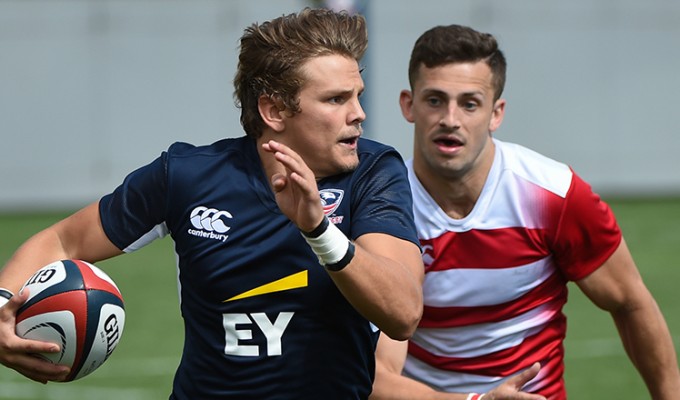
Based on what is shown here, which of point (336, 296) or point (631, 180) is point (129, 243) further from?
point (631, 180)

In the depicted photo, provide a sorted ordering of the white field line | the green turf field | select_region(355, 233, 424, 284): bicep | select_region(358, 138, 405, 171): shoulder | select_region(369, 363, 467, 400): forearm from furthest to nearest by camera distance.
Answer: the green turf field
the white field line
select_region(369, 363, 467, 400): forearm
select_region(358, 138, 405, 171): shoulder
select_region(355, 233, 424, 284): bicep

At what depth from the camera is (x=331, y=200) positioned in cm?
434

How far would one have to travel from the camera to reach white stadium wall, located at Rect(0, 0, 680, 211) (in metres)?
22.1

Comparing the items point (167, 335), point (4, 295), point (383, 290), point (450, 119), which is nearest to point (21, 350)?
point (4, 295)

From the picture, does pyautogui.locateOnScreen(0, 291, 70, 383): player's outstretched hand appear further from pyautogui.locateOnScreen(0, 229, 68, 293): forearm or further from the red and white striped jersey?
the red and white striped jersey

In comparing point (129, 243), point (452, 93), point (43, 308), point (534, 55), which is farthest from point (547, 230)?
point (534, 55)

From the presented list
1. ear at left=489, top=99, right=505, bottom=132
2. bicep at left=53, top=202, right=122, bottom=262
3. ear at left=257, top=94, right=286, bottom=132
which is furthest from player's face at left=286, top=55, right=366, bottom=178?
ear at left=489, top=99, right=505, bottom=132

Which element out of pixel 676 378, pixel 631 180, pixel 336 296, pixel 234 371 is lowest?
pixel 631 180

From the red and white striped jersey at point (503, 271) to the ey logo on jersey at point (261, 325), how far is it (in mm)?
1540

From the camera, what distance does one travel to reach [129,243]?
4.69 metres

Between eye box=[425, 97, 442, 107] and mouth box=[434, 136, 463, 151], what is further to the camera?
eye box=[425, 97, 442, 107]

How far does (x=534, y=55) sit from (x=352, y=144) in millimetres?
19342

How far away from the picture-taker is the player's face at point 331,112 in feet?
14.1

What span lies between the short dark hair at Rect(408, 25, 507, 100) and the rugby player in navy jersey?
1414 millimetres
